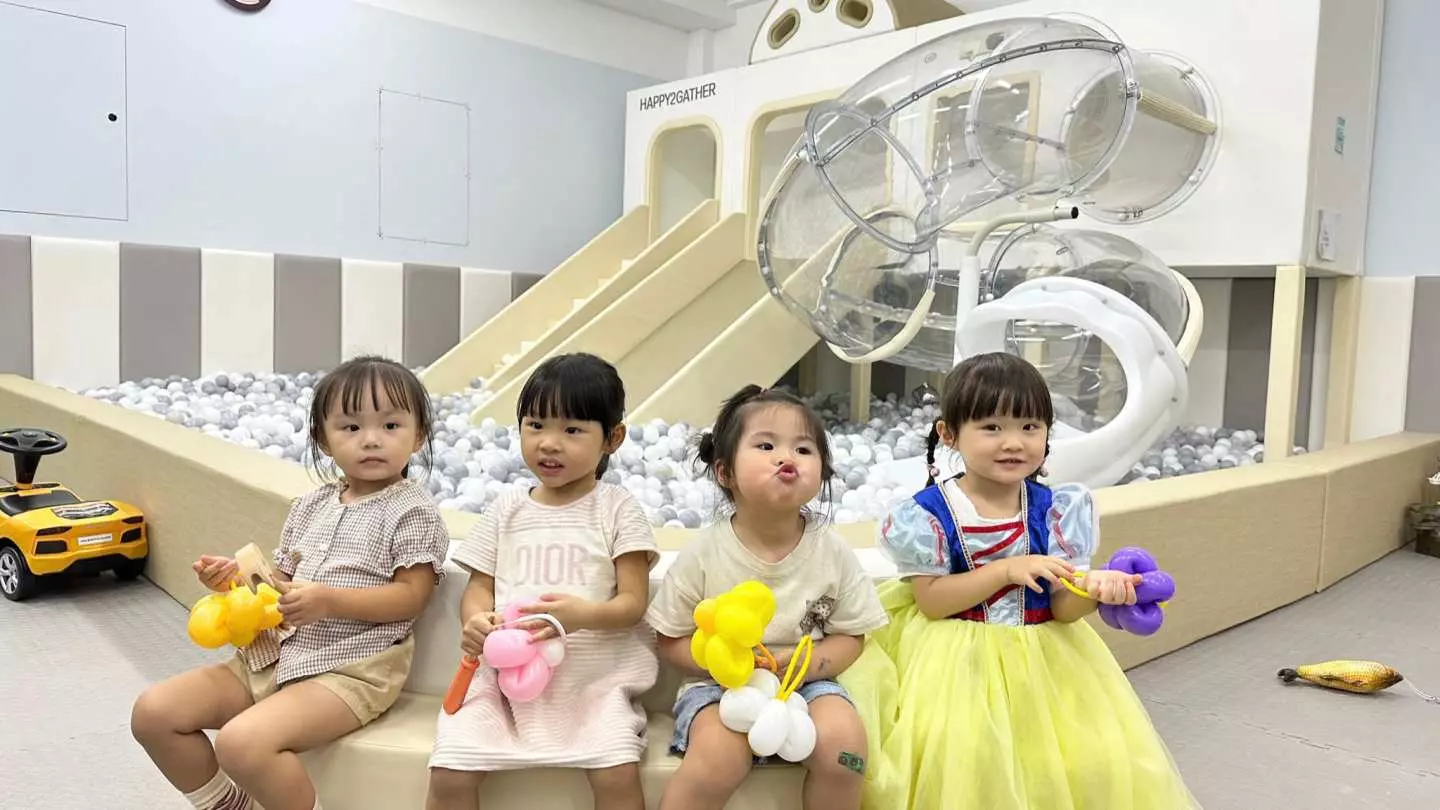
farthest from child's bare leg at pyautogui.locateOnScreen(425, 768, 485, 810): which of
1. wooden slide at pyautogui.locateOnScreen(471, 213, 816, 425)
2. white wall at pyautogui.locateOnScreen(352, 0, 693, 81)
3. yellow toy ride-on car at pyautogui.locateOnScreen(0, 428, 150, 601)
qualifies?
white wall at pyautogui.locateOnScreen(352, 0, 693, 81)

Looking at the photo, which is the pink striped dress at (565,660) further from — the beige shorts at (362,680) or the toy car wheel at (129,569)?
the toy car wheel at (129,569)

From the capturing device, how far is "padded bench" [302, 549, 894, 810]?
91 cm

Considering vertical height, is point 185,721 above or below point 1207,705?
above

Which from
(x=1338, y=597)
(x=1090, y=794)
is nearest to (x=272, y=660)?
(x=1090, y=794)

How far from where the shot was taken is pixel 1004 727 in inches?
36.4

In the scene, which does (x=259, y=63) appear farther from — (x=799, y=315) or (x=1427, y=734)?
(x=1427, y=734)

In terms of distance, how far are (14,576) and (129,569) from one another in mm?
172

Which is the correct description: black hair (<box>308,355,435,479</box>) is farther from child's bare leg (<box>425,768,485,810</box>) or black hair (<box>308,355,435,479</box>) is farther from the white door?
the white door

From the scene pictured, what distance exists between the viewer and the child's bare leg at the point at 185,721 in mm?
929

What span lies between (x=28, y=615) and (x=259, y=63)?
82.8 inches

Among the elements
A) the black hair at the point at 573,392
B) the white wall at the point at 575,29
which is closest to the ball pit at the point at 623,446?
the black hair at the point at 573,392

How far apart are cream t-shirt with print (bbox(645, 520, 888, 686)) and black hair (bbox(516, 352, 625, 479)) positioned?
0.54ft

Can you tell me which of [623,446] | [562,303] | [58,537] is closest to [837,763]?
[623,446]

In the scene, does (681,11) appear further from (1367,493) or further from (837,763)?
(837,763)
